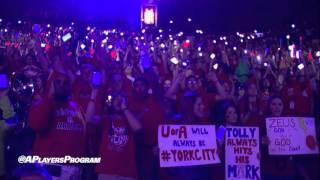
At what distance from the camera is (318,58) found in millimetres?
17578

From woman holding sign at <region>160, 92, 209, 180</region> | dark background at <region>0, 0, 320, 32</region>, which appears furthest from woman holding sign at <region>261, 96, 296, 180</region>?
dark background at <region>0, 0, 320, 32</region>

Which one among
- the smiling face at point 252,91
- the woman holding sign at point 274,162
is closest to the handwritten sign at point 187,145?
the woman holding sign at point 274,162

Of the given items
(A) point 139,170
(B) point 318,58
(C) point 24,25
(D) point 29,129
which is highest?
(C) point 24,25

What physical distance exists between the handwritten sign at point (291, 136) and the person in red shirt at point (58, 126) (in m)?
2.50

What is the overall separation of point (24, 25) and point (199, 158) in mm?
19643

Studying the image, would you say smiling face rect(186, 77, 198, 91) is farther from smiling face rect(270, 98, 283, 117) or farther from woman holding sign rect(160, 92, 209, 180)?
smiling face rect(270, 98, 283, 117)

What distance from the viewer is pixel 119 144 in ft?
24.0

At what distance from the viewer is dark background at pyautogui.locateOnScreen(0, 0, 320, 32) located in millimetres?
26688

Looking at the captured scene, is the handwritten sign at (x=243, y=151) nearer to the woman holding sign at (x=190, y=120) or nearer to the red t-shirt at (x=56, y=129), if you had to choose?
the woman holding sign at (x=190, y=120)

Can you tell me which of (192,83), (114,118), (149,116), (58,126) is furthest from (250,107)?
(58,126)

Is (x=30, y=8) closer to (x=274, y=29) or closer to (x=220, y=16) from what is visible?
(x=274, y=29)

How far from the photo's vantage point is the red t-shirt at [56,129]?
717cm

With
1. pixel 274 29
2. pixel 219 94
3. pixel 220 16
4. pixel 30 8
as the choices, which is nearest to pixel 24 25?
pixel 30 8

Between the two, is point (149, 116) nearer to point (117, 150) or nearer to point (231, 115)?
point (117, 150)
